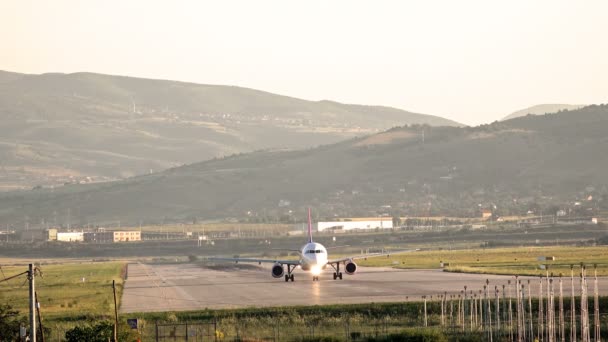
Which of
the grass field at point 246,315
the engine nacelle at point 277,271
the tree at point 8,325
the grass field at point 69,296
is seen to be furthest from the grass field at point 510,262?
the tree at point 8,325

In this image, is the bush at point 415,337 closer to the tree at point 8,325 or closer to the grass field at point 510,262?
the tree at point 8,325

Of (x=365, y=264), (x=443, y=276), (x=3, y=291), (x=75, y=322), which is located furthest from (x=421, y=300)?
(x=365, y=264)

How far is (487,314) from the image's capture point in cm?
7325

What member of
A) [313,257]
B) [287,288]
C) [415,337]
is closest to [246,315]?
[415,337]

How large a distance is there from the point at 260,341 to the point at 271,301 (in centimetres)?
2306

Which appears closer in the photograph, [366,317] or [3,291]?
[366,317]

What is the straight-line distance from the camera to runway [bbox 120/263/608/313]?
8771cm

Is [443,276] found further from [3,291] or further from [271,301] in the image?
[3,291]

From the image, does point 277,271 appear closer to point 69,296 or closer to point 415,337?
point 69,296

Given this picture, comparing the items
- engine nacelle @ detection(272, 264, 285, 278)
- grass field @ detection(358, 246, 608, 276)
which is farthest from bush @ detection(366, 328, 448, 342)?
engine nacelle @ detection(272, 264, 285, 278)

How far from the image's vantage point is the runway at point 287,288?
8771 centimetres

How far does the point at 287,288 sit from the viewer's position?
10388cm

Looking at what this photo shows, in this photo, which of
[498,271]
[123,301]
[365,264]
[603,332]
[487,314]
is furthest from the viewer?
[365,264]

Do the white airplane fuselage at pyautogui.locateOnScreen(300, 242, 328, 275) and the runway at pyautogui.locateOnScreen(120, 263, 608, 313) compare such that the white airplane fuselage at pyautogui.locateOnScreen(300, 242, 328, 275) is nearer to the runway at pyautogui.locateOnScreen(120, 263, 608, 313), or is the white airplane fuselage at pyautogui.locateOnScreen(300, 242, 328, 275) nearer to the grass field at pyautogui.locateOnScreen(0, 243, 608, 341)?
the runway at pyautogui.locateOnScreen(120, 263, 608, 313)
